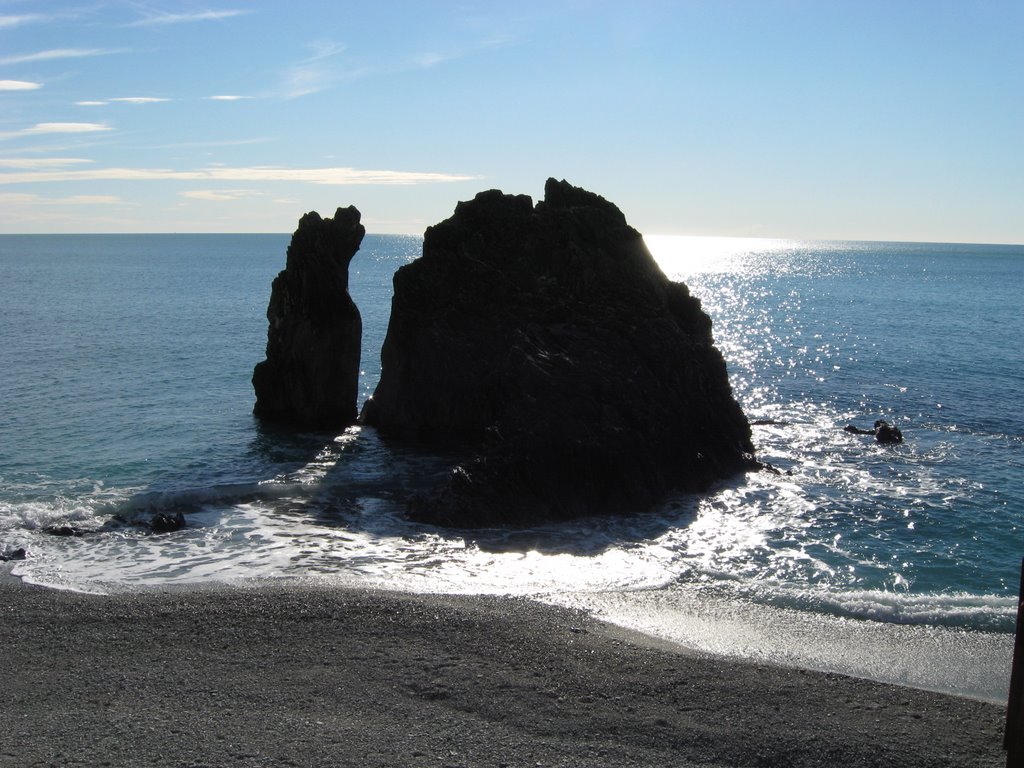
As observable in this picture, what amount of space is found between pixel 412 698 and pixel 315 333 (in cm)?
2000

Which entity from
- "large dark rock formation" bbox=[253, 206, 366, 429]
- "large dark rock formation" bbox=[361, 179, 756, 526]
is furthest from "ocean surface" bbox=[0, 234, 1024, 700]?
"large dark rock formation" bbox=[253, 206, 366, 429]

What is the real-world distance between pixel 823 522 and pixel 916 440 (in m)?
11.1

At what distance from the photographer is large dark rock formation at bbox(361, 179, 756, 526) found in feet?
69.5

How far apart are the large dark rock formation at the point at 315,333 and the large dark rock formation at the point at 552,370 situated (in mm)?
1474

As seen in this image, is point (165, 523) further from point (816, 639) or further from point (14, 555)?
point (816, 639)

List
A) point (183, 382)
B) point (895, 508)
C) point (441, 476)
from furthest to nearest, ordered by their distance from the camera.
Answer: point (183, 382) → point (441, 476) → point (895, 508)

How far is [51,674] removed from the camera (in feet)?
40.7

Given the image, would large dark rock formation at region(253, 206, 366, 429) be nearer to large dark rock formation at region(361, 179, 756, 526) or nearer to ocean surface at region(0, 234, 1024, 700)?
ocean surface at region(0, 234, 1024, 700)

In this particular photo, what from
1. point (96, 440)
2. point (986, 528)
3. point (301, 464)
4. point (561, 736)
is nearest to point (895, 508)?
point (986, 528)

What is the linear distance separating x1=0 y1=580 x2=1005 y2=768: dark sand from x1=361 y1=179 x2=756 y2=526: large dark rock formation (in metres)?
6.37

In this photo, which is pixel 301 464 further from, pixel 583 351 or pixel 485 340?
pixel 583 351

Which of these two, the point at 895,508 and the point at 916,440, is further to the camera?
the point at 916,440

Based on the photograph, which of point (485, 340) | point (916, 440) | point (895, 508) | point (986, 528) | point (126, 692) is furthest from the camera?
point (916, 440)

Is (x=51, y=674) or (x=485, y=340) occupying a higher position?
(x=485, y=340)
